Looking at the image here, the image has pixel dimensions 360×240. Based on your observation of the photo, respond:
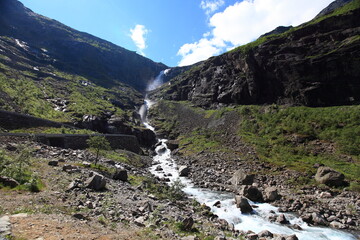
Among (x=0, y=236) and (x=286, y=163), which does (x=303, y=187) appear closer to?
(x=286, y=163)

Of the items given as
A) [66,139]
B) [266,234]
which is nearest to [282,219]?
[266,234]

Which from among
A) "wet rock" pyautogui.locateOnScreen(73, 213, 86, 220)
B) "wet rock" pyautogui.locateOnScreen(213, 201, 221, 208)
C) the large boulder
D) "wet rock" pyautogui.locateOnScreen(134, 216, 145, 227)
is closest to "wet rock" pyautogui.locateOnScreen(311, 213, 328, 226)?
"wet rock" pyautogui.locateOnScreen(213, 201, 221, 208)

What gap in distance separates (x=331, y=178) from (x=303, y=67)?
48.1m

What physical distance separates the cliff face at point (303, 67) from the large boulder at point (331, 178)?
3748 centimetres

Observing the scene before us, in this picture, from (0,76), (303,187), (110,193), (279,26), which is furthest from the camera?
(279,26)

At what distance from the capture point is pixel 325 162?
121ft

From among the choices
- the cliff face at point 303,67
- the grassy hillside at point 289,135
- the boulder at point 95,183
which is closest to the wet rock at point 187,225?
the boulder at point 95,183

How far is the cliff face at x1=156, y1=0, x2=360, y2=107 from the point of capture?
58281 millimetres

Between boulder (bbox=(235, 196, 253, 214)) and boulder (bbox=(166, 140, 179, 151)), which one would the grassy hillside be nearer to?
boulder (bbox=(166, 140, 179, 151))

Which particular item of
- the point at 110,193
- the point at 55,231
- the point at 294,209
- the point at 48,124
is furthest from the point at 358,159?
the point at 48,124

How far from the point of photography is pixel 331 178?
2962cm

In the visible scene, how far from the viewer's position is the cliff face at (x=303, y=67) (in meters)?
58.3

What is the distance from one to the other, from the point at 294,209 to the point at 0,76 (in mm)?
107189

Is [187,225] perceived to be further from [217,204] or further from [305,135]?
[305,135]
